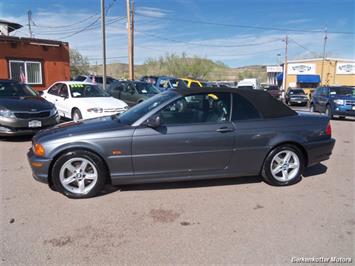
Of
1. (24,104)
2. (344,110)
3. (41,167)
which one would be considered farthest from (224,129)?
(344,110)

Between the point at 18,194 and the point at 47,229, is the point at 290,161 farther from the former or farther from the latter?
the point at 18,194

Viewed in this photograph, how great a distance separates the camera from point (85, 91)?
10.9 meters

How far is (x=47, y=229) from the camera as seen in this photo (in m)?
3.53

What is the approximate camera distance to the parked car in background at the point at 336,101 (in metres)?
13.9

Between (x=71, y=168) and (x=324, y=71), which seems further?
(x=324, y=71)

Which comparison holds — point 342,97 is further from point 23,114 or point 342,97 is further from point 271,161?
point 23,114

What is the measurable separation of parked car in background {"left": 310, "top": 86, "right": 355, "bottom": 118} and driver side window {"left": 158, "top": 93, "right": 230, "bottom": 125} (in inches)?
444

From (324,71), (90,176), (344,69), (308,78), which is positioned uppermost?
(344,69)

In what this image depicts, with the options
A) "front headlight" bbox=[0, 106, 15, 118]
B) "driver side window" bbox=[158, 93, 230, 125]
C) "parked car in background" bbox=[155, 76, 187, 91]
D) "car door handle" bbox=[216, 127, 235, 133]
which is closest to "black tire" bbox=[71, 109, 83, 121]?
"front headlight" bbox=[0, 106, 15, 118]

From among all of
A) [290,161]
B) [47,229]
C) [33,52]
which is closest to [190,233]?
[47,229]

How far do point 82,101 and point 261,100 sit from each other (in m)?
6.71

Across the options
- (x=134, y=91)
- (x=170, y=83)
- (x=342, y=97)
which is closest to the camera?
(x=342, y=97)

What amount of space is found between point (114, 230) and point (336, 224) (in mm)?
2579

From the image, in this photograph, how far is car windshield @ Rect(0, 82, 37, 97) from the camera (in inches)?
351
